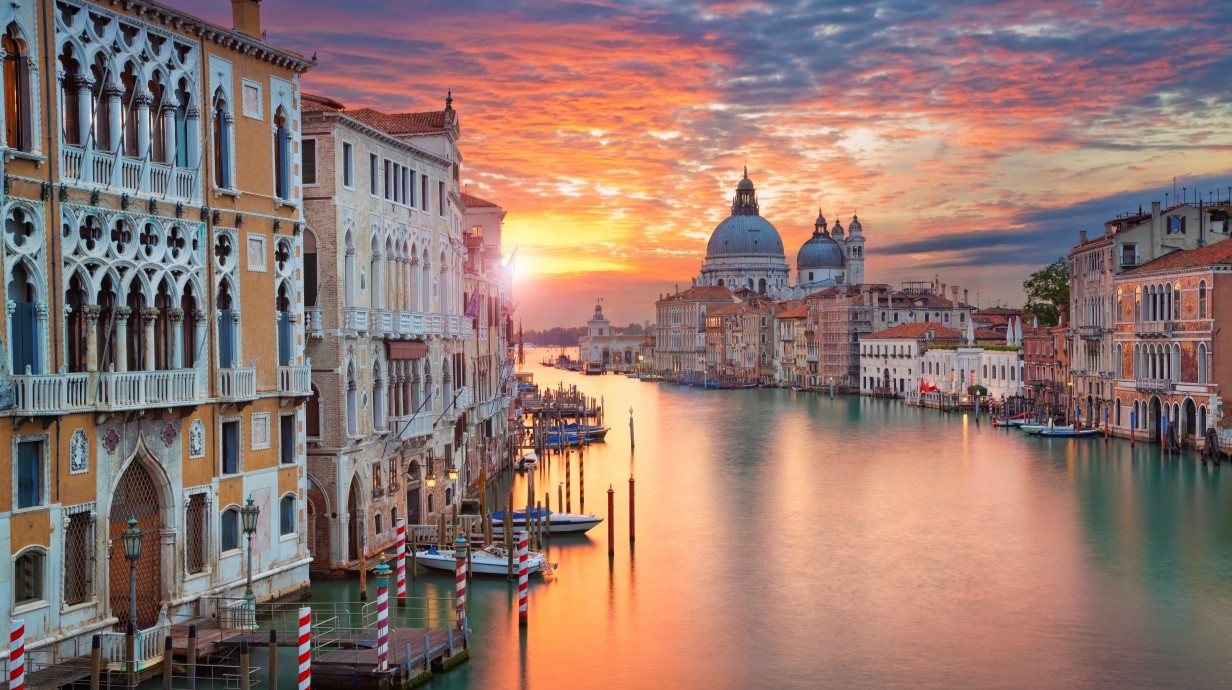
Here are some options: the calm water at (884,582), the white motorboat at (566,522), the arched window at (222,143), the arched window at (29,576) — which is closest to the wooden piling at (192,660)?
the arched window at (29,576)

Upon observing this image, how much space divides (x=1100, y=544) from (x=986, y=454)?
15417mm

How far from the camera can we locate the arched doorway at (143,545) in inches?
485

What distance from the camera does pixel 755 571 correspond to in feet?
64.0

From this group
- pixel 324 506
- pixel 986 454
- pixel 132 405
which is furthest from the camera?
pixel 986 454

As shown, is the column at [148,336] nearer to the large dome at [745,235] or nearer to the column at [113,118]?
the column at [113,118]

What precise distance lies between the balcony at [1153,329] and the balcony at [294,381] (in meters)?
26.9

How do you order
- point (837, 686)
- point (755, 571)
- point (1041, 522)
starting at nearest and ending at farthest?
point (837, 686), point (755, 571), point (1041, 522)

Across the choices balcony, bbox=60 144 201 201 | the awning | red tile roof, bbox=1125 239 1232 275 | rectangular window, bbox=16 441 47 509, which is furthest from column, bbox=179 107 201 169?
red tile roof, bbox=1125 239 1232 275

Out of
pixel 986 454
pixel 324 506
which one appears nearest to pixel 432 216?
pixel 324 506

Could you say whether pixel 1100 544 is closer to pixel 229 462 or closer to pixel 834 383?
pixel 229 462

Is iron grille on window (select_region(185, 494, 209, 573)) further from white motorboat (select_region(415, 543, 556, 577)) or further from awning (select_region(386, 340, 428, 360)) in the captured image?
awning (select_region(386, 340, 428, 360))

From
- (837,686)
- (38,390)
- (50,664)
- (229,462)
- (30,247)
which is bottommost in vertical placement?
(837,686)

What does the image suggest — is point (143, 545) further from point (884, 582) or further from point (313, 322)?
point (884, 582)

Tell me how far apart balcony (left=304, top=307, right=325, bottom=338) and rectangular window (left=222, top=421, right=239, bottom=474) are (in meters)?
2.77
